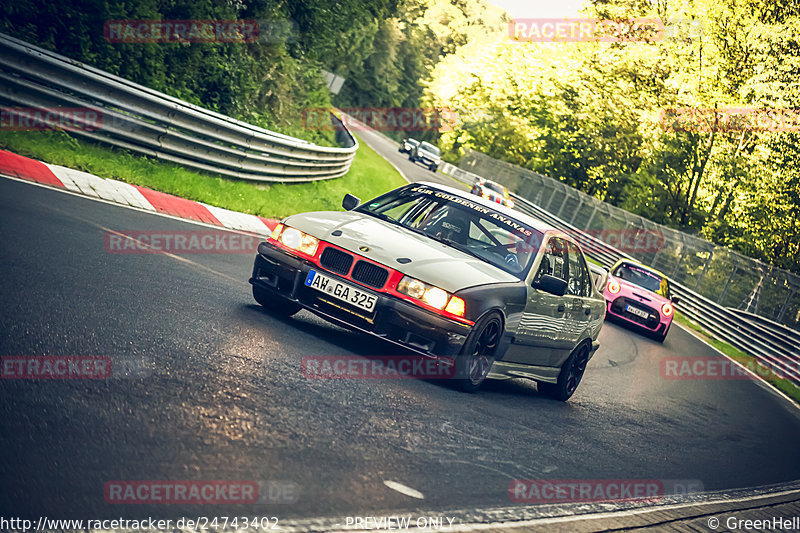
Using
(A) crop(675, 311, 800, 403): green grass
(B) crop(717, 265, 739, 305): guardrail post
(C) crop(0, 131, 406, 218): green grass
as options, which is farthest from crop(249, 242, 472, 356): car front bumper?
(B) crop(717, 265, 739, 305): guardrail post

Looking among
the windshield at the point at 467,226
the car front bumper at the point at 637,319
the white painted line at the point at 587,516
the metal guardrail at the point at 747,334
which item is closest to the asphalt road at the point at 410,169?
the metal guardrail at the point at 747,334

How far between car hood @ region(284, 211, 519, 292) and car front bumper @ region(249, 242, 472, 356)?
9.6 inches

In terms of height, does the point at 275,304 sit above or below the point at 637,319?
below

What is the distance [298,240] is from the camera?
727cm

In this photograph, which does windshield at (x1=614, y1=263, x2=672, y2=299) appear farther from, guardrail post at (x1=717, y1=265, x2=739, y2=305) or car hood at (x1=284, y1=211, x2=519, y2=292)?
car hood at (x1=284, y1=211, x2=519, y2=292)

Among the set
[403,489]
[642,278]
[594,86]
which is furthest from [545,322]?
[594,86]

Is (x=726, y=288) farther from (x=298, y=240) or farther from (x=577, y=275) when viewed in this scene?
(x=298, y=240)

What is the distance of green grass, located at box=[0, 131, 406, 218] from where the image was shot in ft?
40.8

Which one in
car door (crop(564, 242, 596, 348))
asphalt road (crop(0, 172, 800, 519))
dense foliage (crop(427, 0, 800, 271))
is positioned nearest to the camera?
asphalt road (crop(0, 172, 800, 519))

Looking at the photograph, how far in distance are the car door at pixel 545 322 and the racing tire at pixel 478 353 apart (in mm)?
344

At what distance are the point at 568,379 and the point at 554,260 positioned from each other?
1425mm

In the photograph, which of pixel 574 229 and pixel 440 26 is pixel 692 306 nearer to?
pixel 574 229

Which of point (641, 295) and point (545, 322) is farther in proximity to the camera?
point (641, 295)

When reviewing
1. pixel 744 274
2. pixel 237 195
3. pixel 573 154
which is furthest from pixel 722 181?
pixel 237 195
